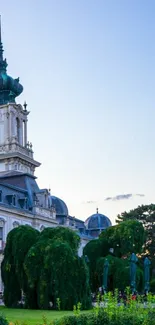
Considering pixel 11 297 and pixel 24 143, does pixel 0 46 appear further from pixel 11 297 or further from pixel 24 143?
pixel 11 297

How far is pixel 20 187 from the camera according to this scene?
56.8 meters

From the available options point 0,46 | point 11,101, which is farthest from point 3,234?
point 0,46

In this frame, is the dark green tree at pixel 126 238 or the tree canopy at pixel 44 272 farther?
the dark green tree at pixel 126 238

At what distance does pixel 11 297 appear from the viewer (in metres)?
32.4

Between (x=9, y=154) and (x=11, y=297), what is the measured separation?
33.5m

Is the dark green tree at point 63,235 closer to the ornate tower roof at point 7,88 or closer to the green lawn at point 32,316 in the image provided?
the green lawn at point 32,316

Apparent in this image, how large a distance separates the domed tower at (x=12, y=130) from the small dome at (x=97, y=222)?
13.7m

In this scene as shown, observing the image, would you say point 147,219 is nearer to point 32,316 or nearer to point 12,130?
point 12,130

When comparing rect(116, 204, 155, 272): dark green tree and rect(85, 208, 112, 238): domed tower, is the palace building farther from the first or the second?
rect(116, 204, 155, 272): dark green tree

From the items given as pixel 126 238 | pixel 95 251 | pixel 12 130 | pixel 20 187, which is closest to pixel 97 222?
pixel 12 130

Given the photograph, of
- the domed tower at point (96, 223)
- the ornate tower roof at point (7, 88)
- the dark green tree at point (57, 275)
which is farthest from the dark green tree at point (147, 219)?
the dark green tree at point (57, 275)

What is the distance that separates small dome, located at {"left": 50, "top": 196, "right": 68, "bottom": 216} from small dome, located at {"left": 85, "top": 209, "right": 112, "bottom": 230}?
10741 millimetres

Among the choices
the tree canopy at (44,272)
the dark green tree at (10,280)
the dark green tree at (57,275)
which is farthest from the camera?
the dark green tree at (10,280)

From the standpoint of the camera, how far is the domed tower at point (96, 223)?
75.1 meters
